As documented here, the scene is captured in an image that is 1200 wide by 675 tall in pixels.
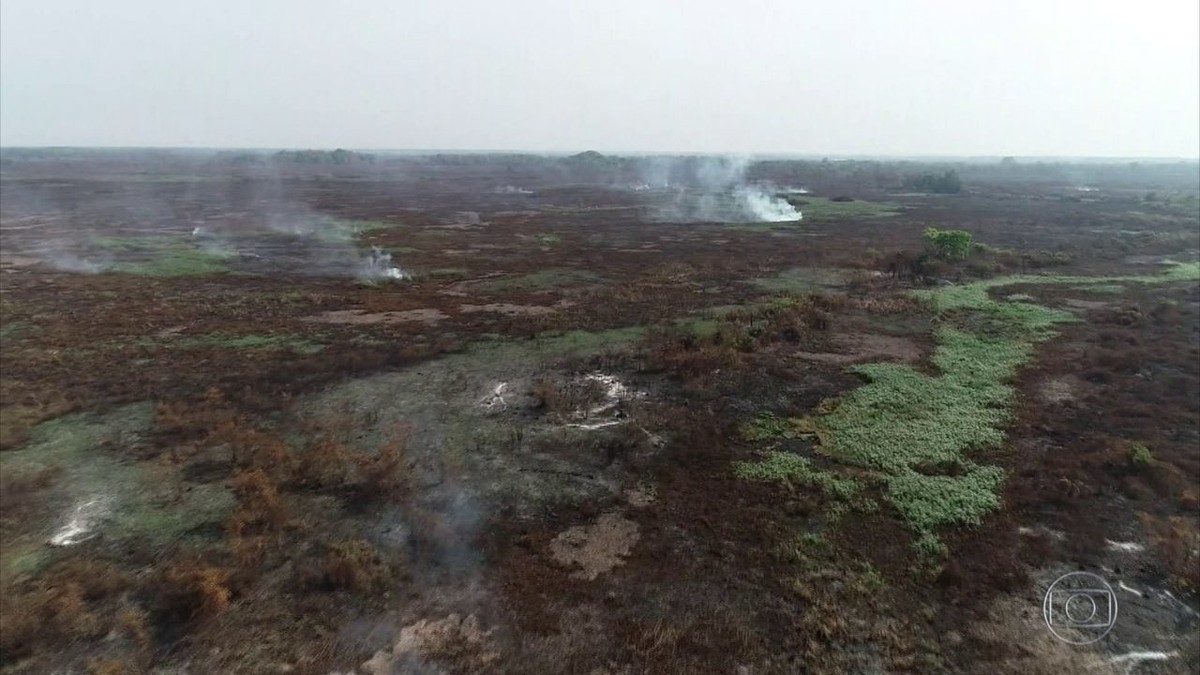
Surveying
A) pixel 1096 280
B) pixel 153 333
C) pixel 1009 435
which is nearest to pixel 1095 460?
pixel 1009 435

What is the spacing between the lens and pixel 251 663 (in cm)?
1031

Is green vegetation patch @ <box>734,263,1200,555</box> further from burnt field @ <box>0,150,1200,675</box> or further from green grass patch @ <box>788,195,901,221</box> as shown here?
green grass patch @ <box>788,195,901,221</box>

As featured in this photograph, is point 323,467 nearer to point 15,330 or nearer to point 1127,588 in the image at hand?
point 1127,588

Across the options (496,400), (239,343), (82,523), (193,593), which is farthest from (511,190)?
(193,593)

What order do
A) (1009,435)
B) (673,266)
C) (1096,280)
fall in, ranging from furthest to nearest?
1. (673,266)
2. (1096,280)
3. (1009,435)

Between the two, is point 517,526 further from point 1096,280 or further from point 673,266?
point 1096,280

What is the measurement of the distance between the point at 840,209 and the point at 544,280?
53.0 m

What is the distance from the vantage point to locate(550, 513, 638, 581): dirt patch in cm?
1292

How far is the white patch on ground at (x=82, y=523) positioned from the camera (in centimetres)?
1344

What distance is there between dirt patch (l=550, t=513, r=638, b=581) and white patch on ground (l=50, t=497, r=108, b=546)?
9.34 meters

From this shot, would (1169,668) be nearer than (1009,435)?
Yes

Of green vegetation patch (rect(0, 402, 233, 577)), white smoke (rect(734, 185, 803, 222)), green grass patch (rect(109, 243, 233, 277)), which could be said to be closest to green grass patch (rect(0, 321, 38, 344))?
Result: green vegetation patch (rect(0, 402, 233, 577))

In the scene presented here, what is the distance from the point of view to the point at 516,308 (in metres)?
32.8

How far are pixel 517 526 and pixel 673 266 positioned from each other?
3146 centimetres
